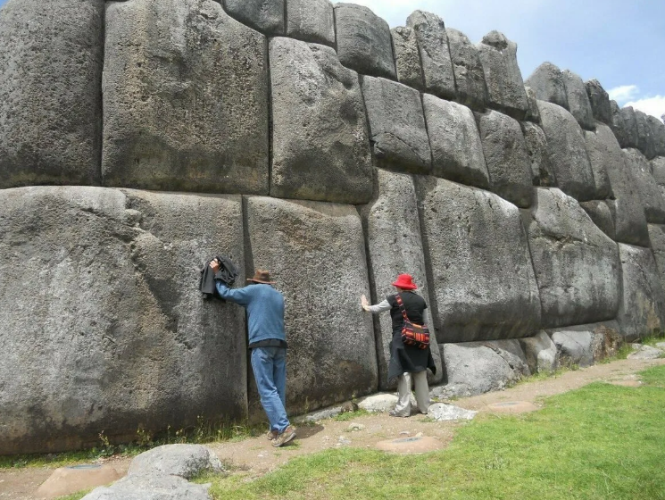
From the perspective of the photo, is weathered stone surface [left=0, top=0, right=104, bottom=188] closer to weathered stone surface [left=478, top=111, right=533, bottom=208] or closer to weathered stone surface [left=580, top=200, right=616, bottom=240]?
weathered stone surface [left=478, top=111, right=533, bottom=208]

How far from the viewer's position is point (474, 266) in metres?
7.39

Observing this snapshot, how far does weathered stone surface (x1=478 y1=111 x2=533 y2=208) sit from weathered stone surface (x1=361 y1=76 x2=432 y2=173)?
1.41m

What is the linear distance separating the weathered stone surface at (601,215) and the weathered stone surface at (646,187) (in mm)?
1566

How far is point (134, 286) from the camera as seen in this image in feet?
15.9

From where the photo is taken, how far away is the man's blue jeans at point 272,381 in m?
4.81

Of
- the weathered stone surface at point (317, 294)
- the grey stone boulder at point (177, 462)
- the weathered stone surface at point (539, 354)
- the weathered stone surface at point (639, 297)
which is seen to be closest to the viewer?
the grey stone boulder at point (177, 462)

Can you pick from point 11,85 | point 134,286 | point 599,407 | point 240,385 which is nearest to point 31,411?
point 134,286

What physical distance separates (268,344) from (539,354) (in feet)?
15.2

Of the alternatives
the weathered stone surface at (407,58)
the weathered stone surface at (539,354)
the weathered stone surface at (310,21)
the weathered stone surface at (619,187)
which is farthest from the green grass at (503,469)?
the weathered stone surface at (619,187)

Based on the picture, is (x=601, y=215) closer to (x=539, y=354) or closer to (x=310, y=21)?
(x=539, y=354)

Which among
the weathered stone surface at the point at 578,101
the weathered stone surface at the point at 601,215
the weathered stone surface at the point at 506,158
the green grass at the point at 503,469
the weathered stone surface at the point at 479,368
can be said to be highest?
the weathered stone surface at the point at 578,101

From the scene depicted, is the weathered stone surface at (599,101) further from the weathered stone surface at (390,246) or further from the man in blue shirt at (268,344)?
the man in blue shirt at (268,344)

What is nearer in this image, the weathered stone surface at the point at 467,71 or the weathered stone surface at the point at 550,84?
the weathered stone surface at the point at 467,71

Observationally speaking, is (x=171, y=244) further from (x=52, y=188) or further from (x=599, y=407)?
(x=599, y=407)
